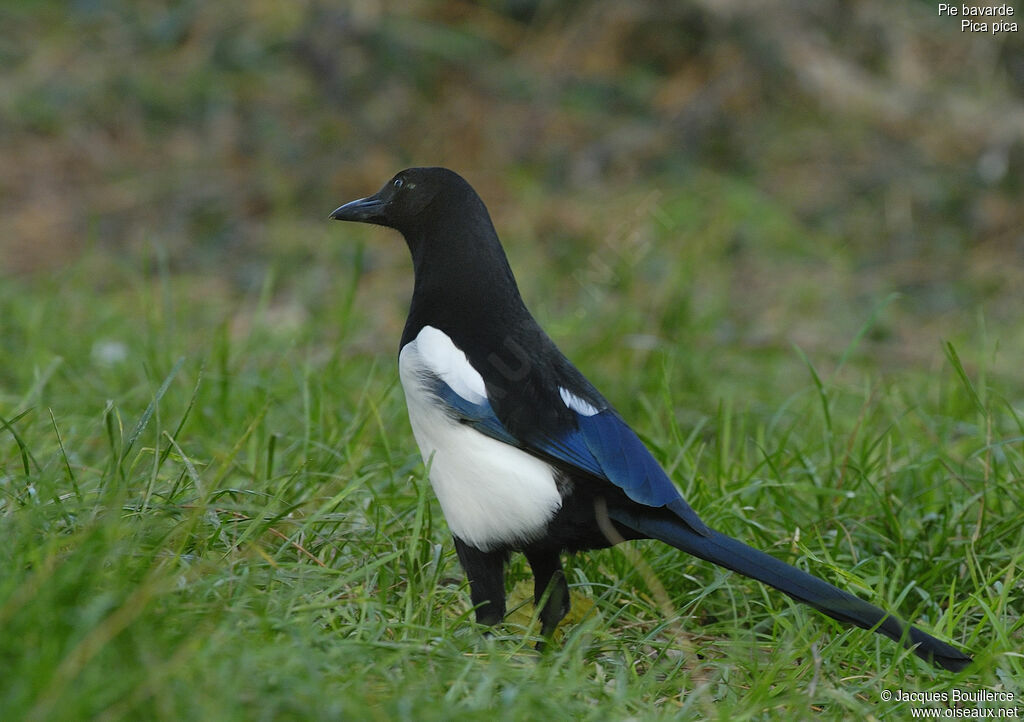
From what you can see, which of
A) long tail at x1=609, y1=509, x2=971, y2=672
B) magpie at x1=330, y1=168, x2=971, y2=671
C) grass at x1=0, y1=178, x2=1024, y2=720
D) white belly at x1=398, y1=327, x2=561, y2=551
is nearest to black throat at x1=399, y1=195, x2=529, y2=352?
magpie at x1=330, y1=168, x2=971, y2=671

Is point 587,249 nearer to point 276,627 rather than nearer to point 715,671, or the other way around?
point 715,671

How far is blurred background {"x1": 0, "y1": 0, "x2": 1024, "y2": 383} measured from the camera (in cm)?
554

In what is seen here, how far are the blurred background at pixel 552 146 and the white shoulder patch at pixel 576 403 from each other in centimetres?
247

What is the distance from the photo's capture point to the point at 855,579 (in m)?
2.48

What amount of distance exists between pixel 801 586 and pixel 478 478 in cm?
64

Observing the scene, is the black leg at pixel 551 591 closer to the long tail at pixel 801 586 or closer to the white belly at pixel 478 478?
the white belly at pixel 478 478

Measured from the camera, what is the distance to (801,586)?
2.26 meters

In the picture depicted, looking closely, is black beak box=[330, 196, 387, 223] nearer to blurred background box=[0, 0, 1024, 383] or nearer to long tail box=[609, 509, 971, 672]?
long tail box=[609, 509, 971, 672]

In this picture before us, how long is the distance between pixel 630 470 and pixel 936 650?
2.08 ft

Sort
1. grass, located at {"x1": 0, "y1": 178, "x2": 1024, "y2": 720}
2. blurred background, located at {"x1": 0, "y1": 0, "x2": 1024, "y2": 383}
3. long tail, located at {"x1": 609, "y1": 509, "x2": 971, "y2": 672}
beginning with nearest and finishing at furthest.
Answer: grass, located at {"x1": 0, "y1": 178, "x2": 1024, "y2": 720}
long tail, located at {"x1": 609, "y1": 509, "x2": 971, "y2": 672}
blurred background, located at {"x1": 0, "y1": 0, "x2": 1024, "y2": 383}

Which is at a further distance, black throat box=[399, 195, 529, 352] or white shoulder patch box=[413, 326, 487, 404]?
black throat box=[399, 195, 529, 352]

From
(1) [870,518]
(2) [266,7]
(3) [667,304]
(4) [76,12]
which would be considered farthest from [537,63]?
(1) [870,518]

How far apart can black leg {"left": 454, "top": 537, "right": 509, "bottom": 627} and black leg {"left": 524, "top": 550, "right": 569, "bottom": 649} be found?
3.0 inches

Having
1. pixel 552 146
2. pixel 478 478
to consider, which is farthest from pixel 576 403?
pixel 552 146
